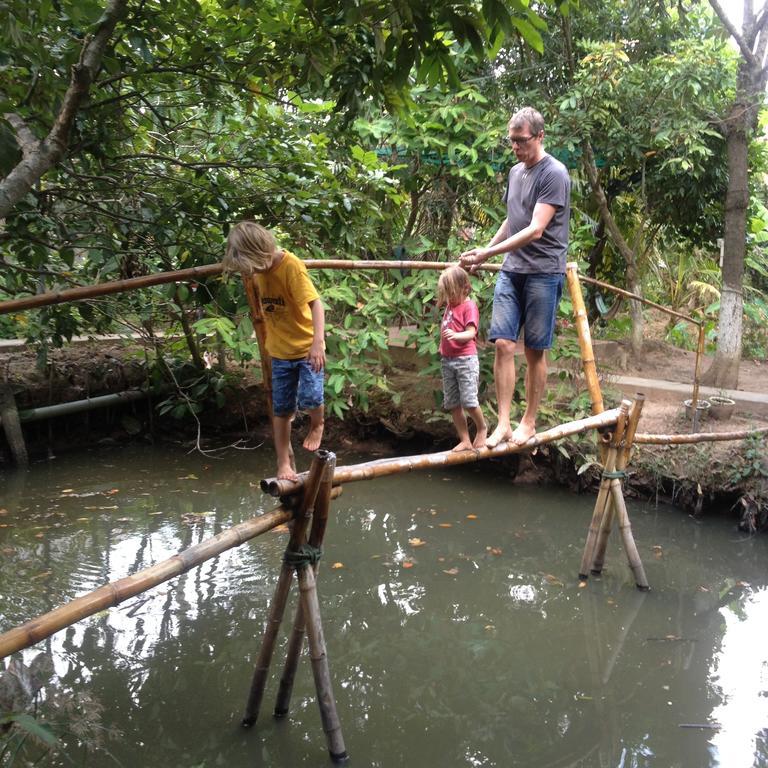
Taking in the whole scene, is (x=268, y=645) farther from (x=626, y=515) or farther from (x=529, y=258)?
(x=626, y=515)

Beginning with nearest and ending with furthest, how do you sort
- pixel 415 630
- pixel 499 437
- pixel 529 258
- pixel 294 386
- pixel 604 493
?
pixel 294 386 < pixel 529 258 < pixel 499 437 < pixel 415 630 < pixel 604 493

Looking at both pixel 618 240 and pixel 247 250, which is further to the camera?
pixel 618 240

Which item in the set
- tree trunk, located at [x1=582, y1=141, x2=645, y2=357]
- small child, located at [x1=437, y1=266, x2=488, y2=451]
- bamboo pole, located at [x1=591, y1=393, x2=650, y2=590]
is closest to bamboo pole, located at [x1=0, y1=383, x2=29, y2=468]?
small child, located at [x1=437, y1=266, x2=488, y2=451]

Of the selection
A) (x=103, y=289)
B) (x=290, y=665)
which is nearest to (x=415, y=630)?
(x=290, y=665)

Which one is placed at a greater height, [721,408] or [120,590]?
[120,590]

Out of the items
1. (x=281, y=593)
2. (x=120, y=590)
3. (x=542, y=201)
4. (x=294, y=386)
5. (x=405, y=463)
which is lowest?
(x=281, y=593)

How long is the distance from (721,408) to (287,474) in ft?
16.3

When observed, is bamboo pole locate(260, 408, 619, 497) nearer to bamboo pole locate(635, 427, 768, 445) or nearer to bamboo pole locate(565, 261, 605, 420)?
bamboo pole locate(565, 261, 605, 420)

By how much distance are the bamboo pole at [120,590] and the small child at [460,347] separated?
48.7 inches

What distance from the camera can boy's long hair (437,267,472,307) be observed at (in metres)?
3.88

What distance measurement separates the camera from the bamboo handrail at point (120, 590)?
2.35m

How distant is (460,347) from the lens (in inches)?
157

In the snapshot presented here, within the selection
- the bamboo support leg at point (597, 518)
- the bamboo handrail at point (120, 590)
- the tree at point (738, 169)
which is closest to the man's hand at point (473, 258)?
the bamboo handrail at point (120, 590)

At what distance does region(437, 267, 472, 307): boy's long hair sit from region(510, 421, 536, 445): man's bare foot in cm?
71
